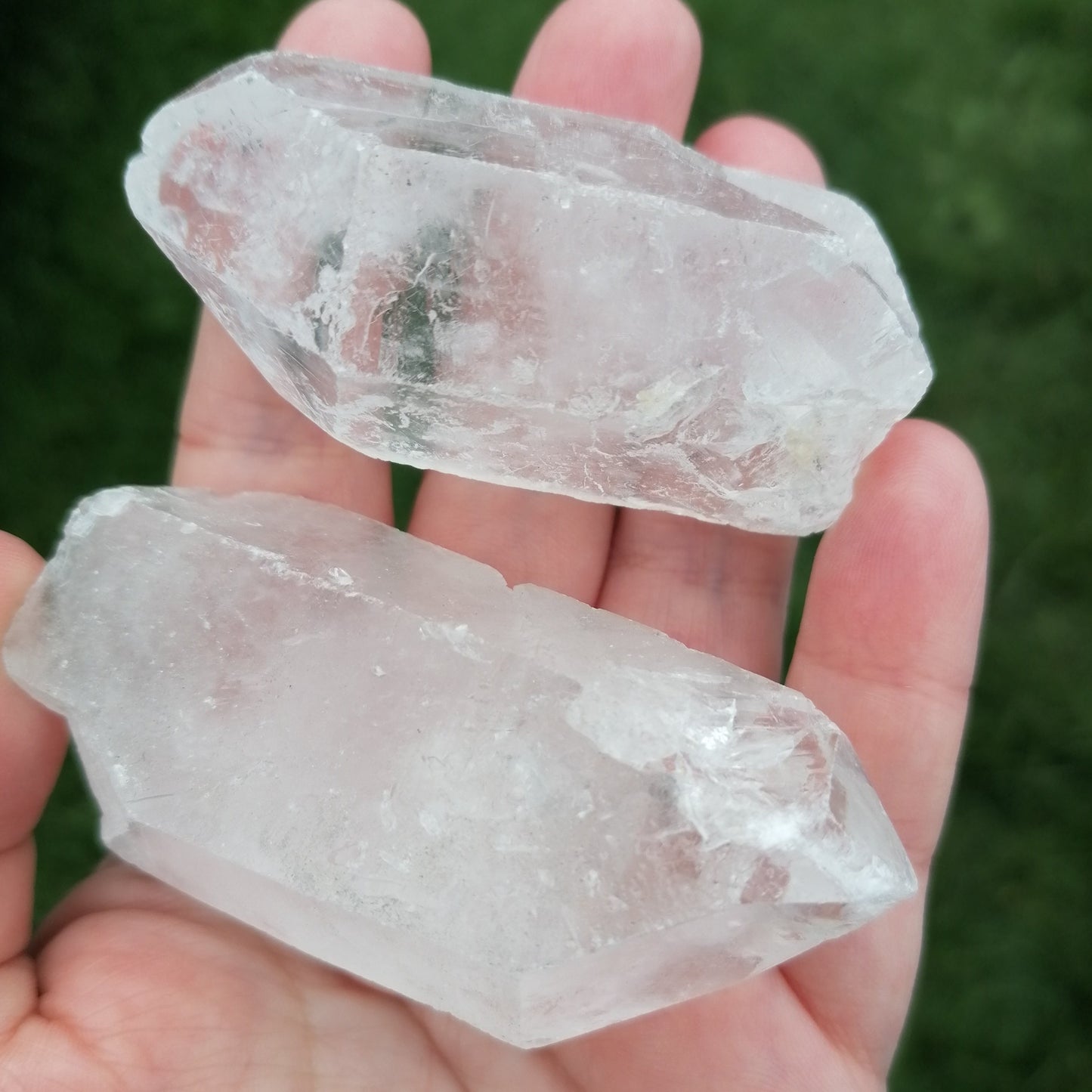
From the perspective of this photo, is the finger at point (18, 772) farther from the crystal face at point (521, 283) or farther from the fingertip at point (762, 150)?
the fingertip at point (762, 150)

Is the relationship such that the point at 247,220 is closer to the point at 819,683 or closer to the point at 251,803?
the point at 251,803

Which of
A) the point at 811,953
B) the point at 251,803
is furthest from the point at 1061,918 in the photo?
the point at 251,803

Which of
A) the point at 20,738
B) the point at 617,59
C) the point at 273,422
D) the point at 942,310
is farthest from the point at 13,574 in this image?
the point at 942,310

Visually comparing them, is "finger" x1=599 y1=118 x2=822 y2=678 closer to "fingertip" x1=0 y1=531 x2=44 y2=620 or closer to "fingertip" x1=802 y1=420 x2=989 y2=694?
"fingertip" x1=802 y1=420 x2=989 y2=694

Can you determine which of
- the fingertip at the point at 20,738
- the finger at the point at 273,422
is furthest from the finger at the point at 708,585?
the fingertip at the point at 20,738

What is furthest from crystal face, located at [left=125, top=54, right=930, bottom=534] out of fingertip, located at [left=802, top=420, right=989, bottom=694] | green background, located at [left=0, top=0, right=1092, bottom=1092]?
green background, located at [left=0, top=0, right=1092, bottom=1092]

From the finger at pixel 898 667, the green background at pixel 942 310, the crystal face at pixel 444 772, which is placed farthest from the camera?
the green background at pixel 942 310
